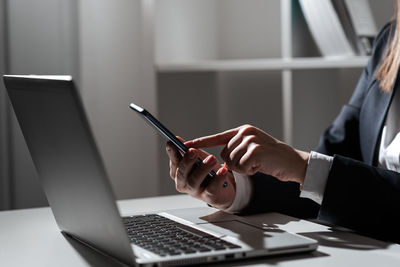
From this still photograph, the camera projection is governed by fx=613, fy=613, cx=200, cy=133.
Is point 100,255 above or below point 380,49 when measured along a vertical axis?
below

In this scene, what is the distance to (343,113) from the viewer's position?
1460mm

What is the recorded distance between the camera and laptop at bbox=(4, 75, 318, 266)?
0.66 m

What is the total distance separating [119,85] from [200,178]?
1.19 metres

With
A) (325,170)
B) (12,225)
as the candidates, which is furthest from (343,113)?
(12,225)

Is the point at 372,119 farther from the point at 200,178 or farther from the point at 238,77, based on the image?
the point at 238,77

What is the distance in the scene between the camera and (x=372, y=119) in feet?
4.44

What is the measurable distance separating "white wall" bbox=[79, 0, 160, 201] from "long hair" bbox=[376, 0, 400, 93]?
850 millimetres

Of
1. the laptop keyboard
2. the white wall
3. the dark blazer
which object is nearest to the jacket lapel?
the dark blazer

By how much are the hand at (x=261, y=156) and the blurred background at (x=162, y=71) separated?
1.04m

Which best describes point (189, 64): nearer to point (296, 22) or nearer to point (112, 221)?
point (296, 22)

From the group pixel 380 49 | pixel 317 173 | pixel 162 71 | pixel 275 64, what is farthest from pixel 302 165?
pixel 162 71

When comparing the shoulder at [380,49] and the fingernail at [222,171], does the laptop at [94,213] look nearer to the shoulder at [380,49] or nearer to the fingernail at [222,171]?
the fingernail at [222,171]

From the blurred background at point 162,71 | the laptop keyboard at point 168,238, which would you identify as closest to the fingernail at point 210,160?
the laptop keyboard at point 168,238

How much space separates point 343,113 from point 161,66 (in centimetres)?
74
